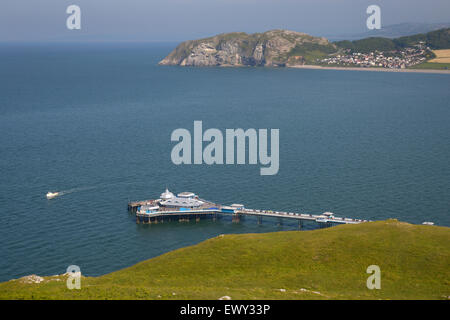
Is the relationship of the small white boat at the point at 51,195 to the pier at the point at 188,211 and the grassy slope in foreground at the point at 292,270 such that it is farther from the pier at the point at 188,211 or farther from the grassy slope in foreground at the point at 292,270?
the grassy slope in foreground at the point at 292,270

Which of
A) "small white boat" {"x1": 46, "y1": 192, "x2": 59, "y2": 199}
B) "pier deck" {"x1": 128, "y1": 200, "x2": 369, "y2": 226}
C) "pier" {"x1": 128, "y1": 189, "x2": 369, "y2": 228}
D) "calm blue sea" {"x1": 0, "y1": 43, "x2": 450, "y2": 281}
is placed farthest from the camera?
"small white boat" {"x1": 46, "y1": 192, "x2": 59, "y2": 199}

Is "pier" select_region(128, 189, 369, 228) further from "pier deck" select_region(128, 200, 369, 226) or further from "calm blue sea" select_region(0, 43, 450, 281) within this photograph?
"calm blue sea" select_region(0, 43, 450, 281)

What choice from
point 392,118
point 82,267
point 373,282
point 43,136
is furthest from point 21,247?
point 392,118

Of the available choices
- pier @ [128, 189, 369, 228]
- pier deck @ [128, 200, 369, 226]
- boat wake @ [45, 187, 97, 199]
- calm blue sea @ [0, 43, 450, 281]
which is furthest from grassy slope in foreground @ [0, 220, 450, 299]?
boat wake @ [45, 187, 97, 199]

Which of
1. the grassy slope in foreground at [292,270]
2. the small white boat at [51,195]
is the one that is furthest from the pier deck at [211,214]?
the grassy slope in foreground at [292,270]

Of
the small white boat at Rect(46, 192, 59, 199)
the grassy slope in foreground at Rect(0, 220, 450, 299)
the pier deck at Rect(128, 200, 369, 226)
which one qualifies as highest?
the grassy slope in foreground at Rect(0, 220, 450, 299)

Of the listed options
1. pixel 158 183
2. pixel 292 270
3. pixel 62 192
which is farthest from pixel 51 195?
pixel 292 270
